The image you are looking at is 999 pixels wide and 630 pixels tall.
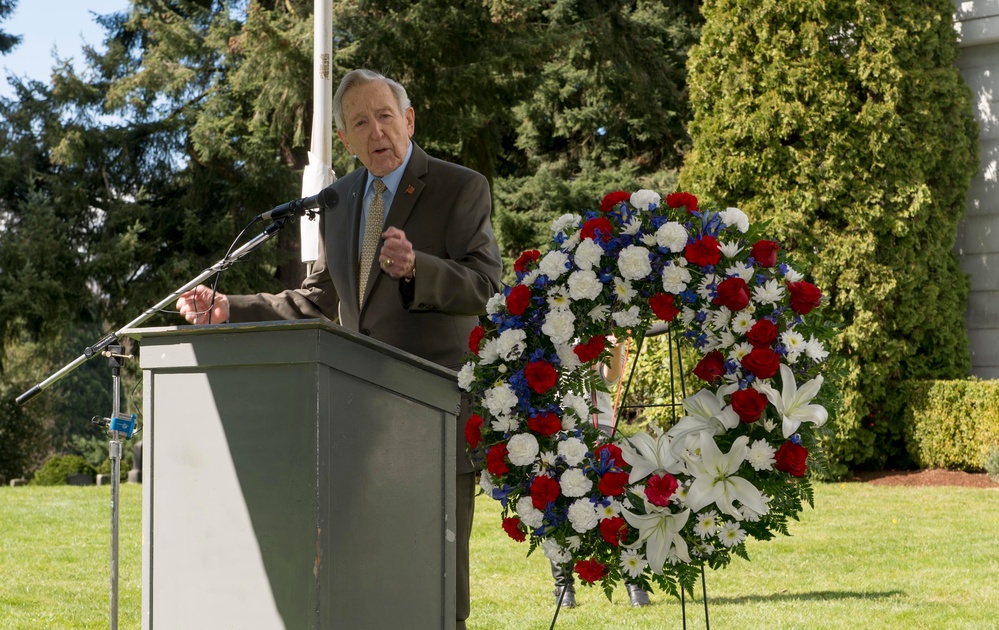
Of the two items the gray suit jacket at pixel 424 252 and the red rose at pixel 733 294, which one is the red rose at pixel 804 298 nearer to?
the red rose at pixel 733 294

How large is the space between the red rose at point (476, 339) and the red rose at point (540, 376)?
160 millimetres

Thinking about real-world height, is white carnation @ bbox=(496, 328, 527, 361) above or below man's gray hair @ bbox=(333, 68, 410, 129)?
below

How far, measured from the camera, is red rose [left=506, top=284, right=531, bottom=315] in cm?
318

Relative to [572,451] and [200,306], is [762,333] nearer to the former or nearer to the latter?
[572,451]

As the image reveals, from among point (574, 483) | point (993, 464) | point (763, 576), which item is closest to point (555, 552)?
point (574, 483)

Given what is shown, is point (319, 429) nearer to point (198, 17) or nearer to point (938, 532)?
point (938, 532)

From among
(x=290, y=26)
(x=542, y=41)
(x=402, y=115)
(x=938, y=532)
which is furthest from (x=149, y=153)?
(x=402, y=115)

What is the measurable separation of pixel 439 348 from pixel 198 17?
1407 centimetres

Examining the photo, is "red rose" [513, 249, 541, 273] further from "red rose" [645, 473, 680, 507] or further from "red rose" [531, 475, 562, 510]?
"red rose" [645, 473, 680, 507]

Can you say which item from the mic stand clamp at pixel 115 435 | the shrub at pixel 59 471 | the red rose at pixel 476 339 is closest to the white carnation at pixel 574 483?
the red rose at pixel 476 339

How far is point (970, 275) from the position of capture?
12.8 metres

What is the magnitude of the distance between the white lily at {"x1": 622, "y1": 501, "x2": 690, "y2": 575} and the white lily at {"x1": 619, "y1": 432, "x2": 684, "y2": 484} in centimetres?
10

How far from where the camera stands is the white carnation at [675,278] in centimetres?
317

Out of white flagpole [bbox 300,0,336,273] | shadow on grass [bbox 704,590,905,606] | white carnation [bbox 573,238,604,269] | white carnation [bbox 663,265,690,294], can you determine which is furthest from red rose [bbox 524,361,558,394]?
white flagpole [bbox 300,0,336,273]
